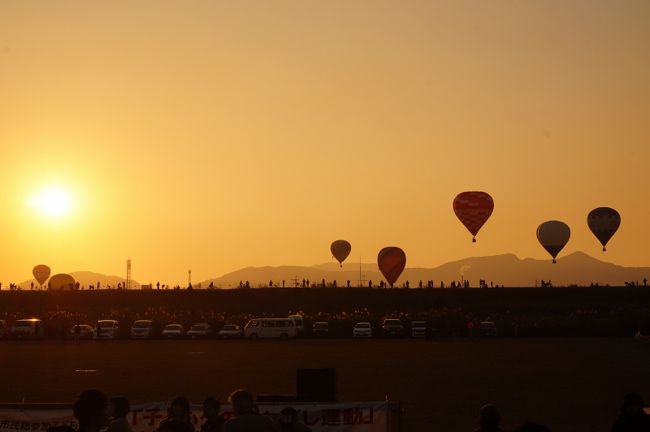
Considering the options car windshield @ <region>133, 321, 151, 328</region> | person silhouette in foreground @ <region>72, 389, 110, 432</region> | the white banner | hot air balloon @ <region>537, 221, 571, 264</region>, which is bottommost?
the white banner

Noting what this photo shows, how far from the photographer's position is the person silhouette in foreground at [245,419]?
9.88 metres

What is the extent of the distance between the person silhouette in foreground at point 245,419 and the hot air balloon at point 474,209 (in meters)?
69.8

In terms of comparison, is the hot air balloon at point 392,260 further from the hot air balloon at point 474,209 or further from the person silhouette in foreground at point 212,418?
the person silhouette in foreground at point 212,418

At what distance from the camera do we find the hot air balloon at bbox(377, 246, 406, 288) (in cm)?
9681

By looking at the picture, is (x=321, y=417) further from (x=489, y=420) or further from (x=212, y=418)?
(x=489, y=420)

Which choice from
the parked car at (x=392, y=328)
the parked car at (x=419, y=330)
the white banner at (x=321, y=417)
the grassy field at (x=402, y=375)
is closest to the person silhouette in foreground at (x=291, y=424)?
the white banner at (x=321, y=417)

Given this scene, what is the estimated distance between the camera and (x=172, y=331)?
6856 cm

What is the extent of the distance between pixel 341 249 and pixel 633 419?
101428 millimetres

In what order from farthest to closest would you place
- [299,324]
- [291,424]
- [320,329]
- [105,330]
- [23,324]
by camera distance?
1. [320,329]
2. [299,324]
3. [105,330]
4. [23,324]
5. [291,424]

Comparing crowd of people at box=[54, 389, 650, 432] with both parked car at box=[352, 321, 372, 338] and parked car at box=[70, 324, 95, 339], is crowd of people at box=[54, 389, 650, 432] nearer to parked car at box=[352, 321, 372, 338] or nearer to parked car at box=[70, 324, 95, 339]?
parked car at box=[352, 321, 372, 338]

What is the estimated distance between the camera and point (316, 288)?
103 metres

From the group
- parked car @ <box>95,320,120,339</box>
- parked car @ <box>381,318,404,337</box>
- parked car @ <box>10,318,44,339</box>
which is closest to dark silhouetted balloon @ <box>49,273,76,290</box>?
parked car @ <box>10,318,44,339</box>

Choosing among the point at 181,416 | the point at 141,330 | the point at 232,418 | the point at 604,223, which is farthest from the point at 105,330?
the point at 232,418

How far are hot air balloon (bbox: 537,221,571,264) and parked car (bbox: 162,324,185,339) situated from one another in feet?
125
